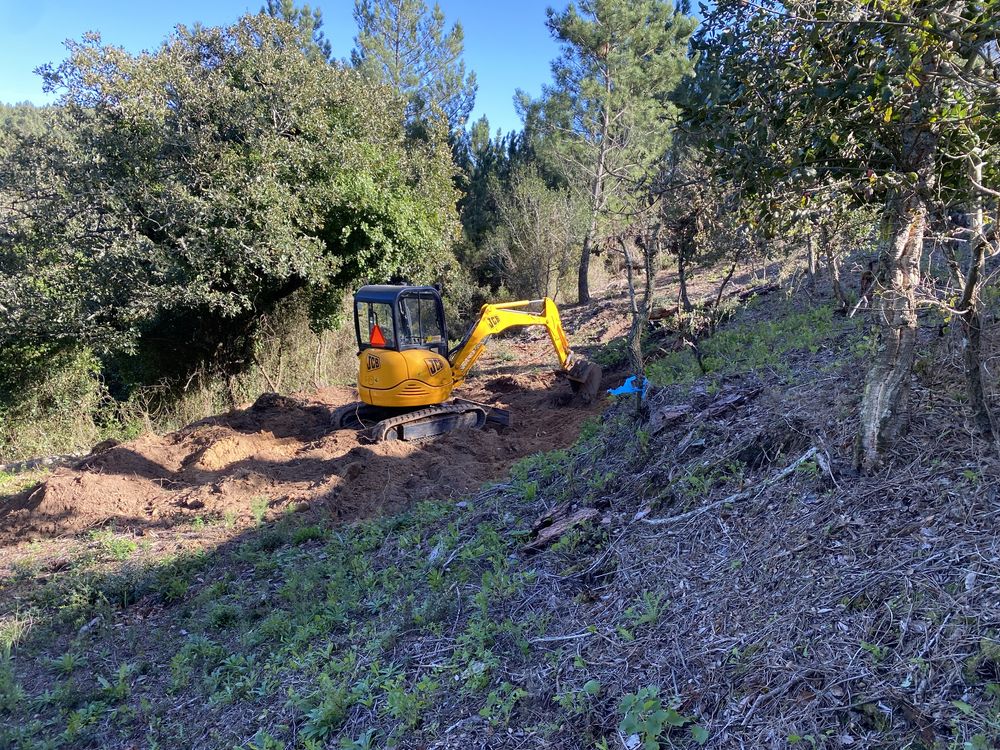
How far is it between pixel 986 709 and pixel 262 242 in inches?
448

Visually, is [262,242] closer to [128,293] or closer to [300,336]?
[128,293]

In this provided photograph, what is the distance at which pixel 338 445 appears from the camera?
9734 mm

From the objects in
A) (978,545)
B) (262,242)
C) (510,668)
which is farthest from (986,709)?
(262,242)

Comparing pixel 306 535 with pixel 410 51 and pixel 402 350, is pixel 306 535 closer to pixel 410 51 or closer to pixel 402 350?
pixel 402 350

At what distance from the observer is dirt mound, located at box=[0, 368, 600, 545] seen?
7.49 meters

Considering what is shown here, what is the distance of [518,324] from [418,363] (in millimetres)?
1769

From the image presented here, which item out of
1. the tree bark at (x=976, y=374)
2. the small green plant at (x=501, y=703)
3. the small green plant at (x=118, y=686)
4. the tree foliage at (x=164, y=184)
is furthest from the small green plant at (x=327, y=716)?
the tree foliage at (x=164, y=184)

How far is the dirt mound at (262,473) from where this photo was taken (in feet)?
24.6

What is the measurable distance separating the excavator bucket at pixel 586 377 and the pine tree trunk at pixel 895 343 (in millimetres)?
6765

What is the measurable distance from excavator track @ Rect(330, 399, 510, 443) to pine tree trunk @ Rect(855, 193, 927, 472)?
6.84 meters

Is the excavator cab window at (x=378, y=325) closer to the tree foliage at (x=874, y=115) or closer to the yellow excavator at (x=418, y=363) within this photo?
the yellow excavator at (x=418, y=363)

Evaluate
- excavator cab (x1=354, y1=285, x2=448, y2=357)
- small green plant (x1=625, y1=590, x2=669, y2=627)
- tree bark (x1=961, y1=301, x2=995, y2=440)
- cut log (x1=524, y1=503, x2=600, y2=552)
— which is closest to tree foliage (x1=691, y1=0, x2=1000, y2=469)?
tree bark (x1=961, y1=301, x2=995, y2=440)

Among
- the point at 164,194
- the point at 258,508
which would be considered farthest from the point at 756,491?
the point at 164,194

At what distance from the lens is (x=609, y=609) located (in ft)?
12.6
